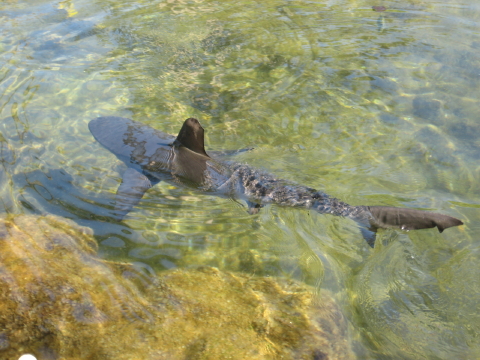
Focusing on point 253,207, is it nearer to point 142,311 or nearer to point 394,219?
point 394,219

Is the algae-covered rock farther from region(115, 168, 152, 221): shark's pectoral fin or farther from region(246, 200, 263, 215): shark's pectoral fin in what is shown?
region(246, 200, 263, 215): shark's pectoral fin

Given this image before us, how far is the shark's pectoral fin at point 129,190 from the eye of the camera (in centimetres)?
484

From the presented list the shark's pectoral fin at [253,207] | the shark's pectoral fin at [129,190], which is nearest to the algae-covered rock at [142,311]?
the shark's pectoral fin at [129,190]

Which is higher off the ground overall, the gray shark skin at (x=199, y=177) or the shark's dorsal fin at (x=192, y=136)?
the shark's dorsal fin at (x=192, y=136)

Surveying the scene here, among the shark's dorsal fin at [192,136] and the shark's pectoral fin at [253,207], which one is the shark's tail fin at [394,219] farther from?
the shark's dorsal fin at [192,136]

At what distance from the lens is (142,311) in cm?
333

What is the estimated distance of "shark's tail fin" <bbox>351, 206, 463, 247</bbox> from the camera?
12.9 ft

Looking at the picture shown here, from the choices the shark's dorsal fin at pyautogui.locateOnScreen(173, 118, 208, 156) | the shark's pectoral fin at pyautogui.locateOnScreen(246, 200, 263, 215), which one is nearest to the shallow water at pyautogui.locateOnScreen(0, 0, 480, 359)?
the shark's pectoral fin at pyautogui.locateOnScreen(246, 200, 263, 215)

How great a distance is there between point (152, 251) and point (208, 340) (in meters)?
1.52

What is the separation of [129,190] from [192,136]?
3.37 feet

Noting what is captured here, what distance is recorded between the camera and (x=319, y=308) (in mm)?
3631

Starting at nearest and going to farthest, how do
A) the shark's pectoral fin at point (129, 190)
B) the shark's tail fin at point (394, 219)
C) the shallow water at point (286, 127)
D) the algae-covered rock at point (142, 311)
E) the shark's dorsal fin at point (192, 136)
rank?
the algae-covered rock at point (142, 311) < the shark's tail fin at point (394, 219) < the shallow water at point (286, 127) < the shark's pectoral fin at point (129, 190) < the shark's dorsal fin at point (192, 136)

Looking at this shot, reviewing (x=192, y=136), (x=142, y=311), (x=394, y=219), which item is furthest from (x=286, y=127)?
(x=142, y=311)

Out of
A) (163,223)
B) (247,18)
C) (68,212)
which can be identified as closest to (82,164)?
(68,212)
